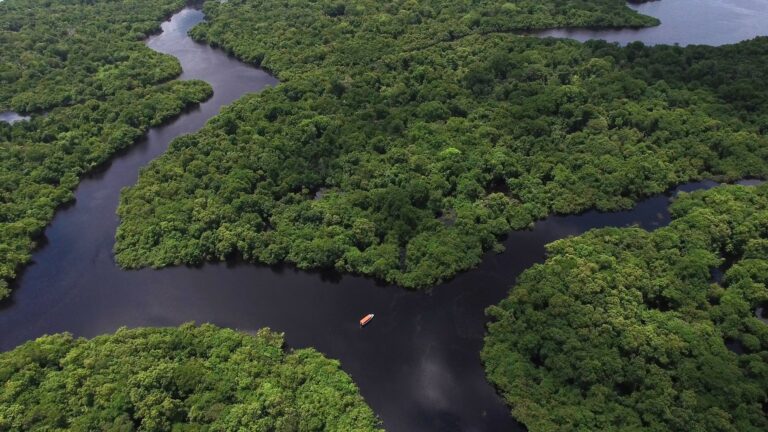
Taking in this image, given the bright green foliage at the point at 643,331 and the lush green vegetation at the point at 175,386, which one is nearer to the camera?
the bright green foliage at the point at 643,331

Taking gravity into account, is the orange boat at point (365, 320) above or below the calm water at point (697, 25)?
below

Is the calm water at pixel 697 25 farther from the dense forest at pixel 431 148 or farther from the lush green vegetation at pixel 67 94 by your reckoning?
the lush green vegetation at pixel 67 94

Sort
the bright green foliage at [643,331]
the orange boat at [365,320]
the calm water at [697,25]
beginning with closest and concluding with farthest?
the bright green foliage at [643,331] → the orange boat at [365,320] → the calm water at [697,25]

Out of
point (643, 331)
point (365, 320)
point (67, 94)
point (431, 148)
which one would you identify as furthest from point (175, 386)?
point (67, 94)

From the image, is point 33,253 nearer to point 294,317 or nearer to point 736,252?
point 294,317

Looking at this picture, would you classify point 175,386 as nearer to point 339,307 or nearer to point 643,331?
point 339,307

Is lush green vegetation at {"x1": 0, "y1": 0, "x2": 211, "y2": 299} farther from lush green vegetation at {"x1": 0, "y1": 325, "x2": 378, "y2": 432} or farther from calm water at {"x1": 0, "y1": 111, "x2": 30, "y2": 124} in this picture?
lush green vegetation at {"x1": 0, "y1": 325, "x2": 378, "y2": 432}

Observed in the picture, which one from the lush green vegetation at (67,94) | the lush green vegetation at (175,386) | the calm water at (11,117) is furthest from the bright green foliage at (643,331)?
the calm water at (11,117)

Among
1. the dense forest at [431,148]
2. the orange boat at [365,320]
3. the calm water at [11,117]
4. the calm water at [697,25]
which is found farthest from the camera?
the calm water at [697,25]
